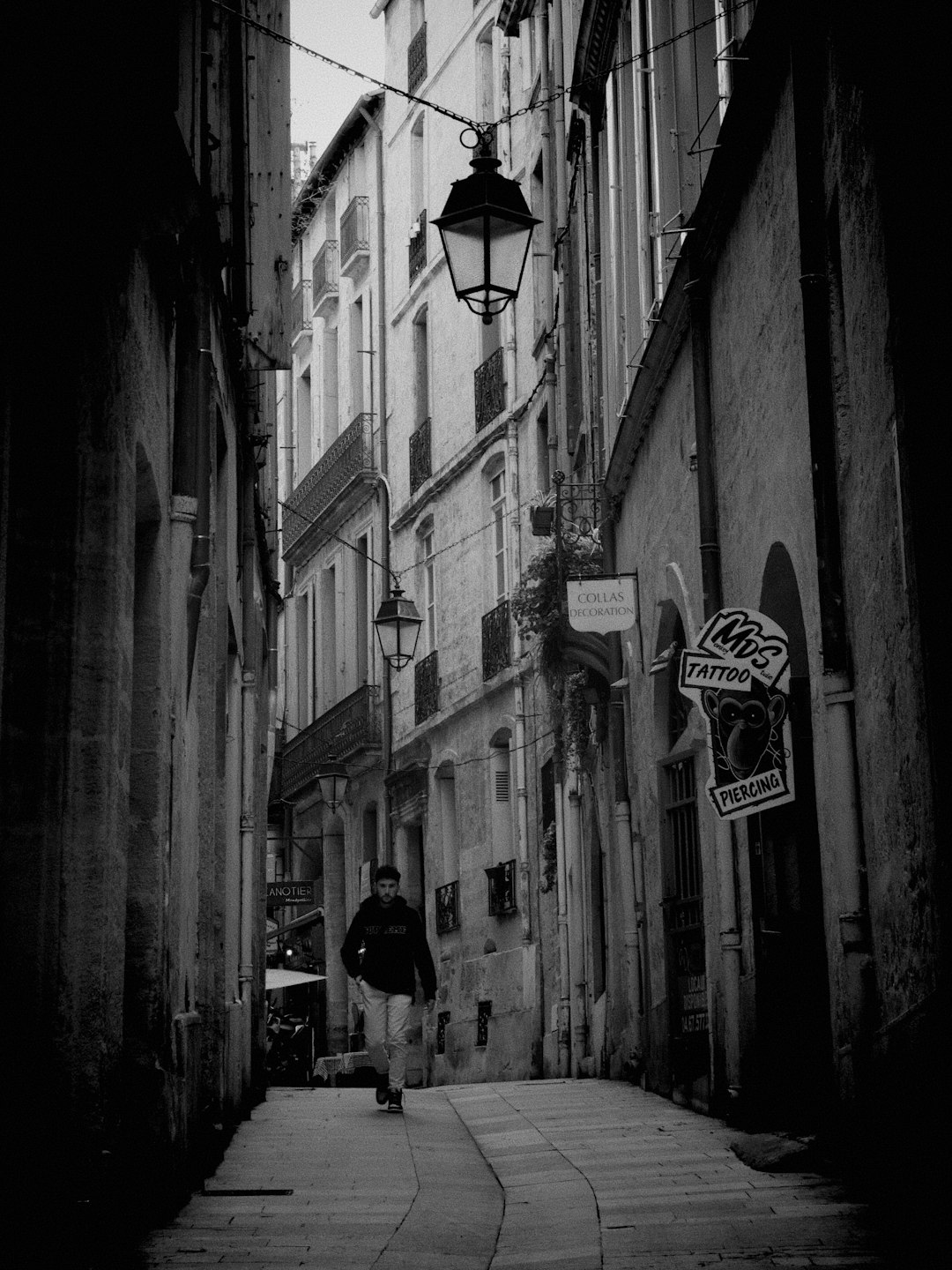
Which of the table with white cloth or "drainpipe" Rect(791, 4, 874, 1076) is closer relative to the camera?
"drainpipe" Rect(791, 4, 874, 1076)

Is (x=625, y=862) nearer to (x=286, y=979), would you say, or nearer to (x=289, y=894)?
(x=289, y=894)

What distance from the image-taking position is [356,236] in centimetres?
3231

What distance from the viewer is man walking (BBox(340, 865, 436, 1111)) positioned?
1252cm

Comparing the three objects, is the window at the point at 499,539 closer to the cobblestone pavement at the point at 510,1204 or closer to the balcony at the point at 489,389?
the balcony at the point at 489,389

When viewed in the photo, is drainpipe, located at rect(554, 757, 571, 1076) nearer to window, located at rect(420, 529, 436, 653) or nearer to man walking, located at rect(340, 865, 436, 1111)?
window, located at rect(420, 529, 436, 653)

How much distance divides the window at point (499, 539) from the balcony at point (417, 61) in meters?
7.34

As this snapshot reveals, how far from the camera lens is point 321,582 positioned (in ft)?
110

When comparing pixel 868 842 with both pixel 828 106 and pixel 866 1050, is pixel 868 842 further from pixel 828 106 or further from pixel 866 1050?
pixel 828 106

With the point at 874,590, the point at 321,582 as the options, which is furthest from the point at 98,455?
the point at 321,582

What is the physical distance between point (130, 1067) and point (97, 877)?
1.33m

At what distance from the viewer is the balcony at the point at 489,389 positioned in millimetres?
25422

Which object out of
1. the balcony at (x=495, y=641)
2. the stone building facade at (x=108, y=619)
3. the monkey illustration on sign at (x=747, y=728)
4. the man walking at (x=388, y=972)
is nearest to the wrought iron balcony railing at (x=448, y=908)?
the balcony at (x=495, y=641)

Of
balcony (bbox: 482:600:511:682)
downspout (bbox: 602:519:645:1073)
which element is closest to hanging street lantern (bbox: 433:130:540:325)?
downspout (bbox: 602:519:645:1073)

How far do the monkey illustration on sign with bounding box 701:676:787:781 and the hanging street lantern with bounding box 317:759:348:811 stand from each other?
19.3 metres
